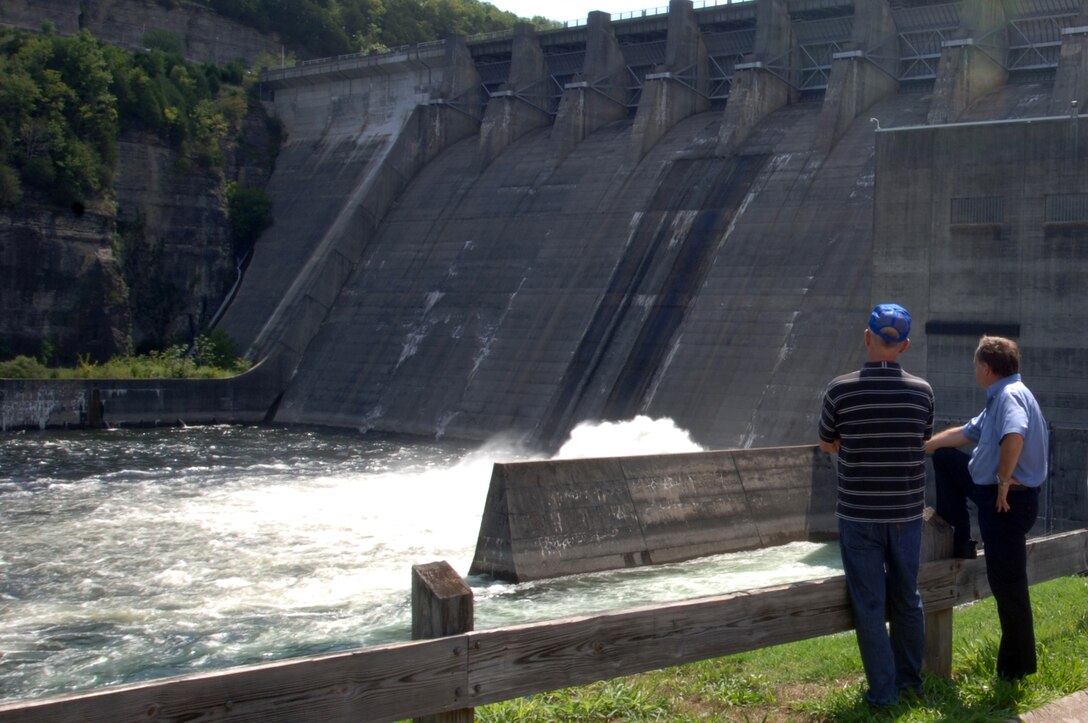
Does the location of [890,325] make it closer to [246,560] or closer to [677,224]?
[246,560]

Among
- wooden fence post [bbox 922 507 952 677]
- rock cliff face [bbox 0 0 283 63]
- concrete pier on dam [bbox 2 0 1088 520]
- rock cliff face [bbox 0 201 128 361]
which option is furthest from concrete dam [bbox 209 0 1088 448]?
wooden fence post [bbox 922 507 952 677]

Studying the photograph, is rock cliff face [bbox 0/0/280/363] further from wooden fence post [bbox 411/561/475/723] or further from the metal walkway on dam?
wooden fence post [bbox 411/561/475/723]

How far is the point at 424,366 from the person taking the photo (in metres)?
30.0

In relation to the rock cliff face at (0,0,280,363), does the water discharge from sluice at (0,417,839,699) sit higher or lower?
lower

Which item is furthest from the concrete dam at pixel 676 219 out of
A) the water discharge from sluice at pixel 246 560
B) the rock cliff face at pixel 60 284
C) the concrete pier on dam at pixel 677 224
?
the rock cliff face at pixel 60 284

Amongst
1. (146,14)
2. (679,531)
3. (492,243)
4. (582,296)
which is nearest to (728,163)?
(582,296)

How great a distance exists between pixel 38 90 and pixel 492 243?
45.5 feet

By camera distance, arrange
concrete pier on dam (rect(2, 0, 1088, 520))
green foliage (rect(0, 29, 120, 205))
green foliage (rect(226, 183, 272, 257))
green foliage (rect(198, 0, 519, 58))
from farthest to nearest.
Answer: green foliage (rect(198, 0, 519, 58)) < green foliage (rect(226, 183, 272, 257)) < green foliage (rect(0, 29, 120, 205)) < concrete pier on dam (rect(2, 0, 1088, 520))

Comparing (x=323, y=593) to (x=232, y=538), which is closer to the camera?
(x=323, y=593)

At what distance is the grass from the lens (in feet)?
15.5

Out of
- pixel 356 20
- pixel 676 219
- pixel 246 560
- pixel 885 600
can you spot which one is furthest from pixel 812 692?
pixel 356 20

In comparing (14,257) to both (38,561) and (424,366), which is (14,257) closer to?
(424,366)

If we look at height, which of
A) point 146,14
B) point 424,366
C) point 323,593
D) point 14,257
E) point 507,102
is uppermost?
point 146,14

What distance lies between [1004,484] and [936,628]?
0.68m
